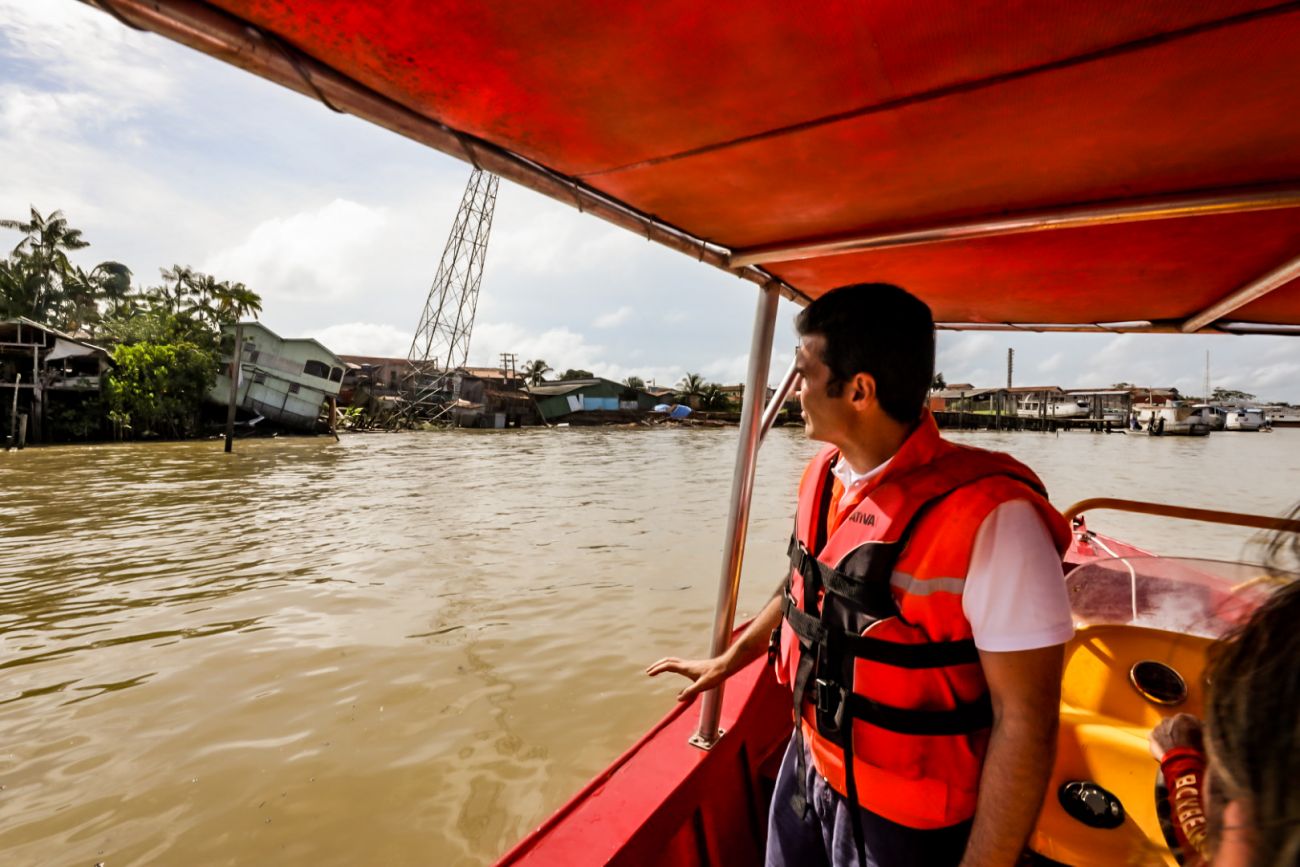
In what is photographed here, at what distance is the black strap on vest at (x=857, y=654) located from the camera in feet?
3.82

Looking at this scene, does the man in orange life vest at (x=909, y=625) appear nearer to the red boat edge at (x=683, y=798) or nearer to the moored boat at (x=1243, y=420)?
the red boat edge at (x=683, y=798)

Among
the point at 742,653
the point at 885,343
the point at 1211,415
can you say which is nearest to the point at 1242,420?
the point at 1211,415

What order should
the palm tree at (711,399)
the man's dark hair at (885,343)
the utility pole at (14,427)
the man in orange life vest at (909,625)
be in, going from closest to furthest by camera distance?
the man in orange life vest at (909,625) < the man's dark hair at (885,343) < the utility pole at (14,427) < the palm tree at (711,399)

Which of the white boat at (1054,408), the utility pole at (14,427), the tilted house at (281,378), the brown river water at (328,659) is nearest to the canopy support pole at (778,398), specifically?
the brown river water at (328,659)

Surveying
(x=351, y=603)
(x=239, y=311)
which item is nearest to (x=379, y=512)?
(x=351, y=603)

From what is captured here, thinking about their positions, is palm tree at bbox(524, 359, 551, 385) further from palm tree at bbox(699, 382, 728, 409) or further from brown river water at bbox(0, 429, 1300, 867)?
brown river water at bbox(0, 429, 1300, 867)

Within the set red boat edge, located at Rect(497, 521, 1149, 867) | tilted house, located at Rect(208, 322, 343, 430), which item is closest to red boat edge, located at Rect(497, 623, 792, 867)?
red boat edge, located at Rect(497, 521, 1149, 867)

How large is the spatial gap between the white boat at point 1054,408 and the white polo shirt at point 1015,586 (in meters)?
73.8

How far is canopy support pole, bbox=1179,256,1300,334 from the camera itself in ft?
6.40

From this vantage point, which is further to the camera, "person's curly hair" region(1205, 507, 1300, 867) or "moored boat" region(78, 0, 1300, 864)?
"moored boat" region(78, 0, 1300, 864)

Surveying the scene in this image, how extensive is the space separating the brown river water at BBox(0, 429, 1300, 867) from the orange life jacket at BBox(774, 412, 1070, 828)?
2.84 metres

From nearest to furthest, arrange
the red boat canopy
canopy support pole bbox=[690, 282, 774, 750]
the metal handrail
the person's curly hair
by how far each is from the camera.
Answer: the person's curly hair, the red boat canopy, canopy support pole bbox=[690, 282, 774, 750], the metal handrail

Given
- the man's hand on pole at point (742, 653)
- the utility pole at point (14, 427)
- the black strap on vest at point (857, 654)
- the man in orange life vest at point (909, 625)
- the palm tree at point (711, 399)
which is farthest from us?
the palm tree at point (711, 399)

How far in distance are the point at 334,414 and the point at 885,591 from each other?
35282 mm
